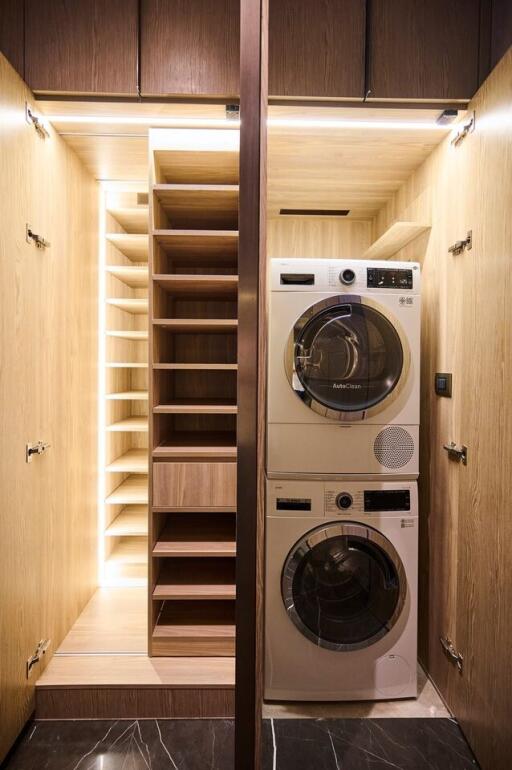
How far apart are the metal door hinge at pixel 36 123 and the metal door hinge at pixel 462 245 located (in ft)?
5.78

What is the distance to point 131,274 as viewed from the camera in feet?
8.95

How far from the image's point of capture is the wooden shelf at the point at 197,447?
1920 mm

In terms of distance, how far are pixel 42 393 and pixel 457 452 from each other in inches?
68.5

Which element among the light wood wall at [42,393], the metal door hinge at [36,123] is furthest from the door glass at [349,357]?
the metal door hinge at [36,123]

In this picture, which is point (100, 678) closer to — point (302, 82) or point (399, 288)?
point (399, 288)

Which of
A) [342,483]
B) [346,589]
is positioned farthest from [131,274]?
[346,589]

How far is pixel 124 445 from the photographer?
3100mm

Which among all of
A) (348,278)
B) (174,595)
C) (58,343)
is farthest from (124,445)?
(348,278)

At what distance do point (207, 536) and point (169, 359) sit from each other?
921 mm

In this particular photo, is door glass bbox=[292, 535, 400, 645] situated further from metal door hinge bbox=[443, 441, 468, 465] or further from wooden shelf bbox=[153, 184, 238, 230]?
wooden shelf bbox=[153, 184, 238, 230]

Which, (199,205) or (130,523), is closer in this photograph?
(199,205)

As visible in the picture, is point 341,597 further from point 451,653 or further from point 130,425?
point 130,425

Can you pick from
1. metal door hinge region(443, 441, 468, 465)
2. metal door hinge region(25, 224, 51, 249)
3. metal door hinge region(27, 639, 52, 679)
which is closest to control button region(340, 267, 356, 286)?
Result: metal door hinge region(443, 441, 468, 465)

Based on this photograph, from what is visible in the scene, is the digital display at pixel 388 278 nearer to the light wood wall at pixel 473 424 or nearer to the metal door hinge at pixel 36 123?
the light wood wall at pixel 473 424
